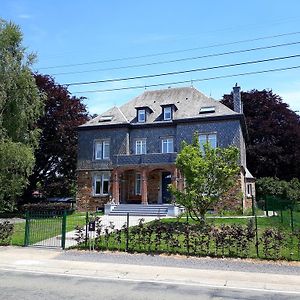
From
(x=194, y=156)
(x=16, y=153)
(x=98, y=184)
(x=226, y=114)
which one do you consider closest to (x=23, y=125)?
(x=16, y=153)

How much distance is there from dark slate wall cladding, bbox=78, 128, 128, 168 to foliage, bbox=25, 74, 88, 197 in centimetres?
177

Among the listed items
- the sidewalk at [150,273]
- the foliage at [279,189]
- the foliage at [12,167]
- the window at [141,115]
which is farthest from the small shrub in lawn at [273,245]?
the foliage at [279,189]

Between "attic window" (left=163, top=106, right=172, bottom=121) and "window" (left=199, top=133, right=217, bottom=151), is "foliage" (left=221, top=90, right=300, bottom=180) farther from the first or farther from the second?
"attic window" (left=163, top=106, right=172, bottom=121)

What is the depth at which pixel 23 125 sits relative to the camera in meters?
26.4

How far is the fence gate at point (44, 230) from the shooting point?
15.0 m

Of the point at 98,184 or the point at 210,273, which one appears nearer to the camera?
the point at 210,273

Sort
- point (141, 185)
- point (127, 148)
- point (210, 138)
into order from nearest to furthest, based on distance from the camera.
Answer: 1. point (210, 138)
2. point (141, 185)
3. point (127, 148)

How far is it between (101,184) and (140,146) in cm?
489

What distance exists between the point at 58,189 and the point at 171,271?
2858cm

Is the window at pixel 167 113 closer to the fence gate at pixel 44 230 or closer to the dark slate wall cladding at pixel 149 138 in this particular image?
the dark slate wall cladding at pixel 149 138

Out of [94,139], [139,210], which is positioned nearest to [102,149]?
[94,139]

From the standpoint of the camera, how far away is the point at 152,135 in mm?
33844

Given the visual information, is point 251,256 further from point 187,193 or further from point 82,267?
point 187,193

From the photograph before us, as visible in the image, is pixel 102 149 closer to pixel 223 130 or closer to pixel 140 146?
pixel 140 146
